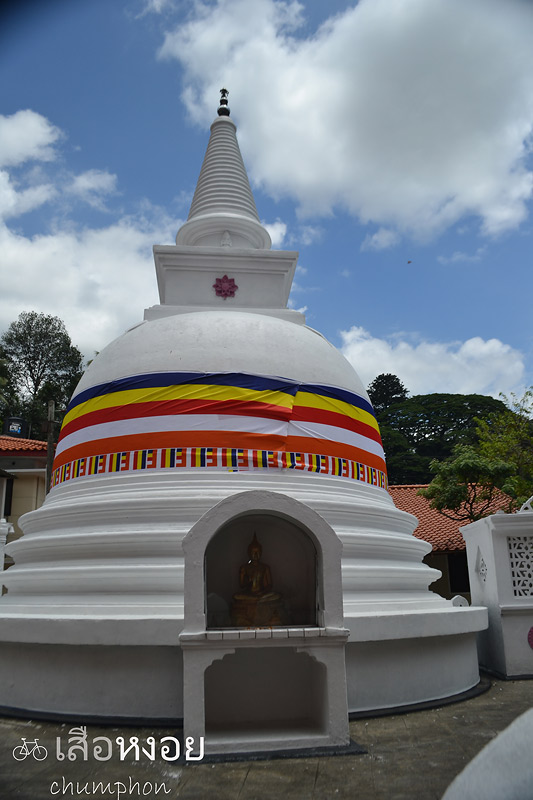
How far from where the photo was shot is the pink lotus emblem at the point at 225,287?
39.0 feet

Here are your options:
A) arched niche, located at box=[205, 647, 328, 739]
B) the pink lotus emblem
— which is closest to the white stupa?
arched niche, located at box=[205, 647, 328, 739]

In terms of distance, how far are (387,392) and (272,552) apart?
38226 millimetres

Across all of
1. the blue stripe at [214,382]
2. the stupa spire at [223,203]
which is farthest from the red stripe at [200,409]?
the stupa spire at [223,203]

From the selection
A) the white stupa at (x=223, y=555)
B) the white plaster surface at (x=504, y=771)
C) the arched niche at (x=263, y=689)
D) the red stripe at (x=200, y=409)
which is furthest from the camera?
the red stripe at (x=200, y=409)

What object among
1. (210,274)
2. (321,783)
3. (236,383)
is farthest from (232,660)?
(210,274)

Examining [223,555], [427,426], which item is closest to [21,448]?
[223,555]

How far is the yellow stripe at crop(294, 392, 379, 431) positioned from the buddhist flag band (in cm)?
82

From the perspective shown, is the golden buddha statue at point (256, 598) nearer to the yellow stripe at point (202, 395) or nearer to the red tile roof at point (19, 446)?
the yellow stripe at point (202, 395)

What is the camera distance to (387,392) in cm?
4391

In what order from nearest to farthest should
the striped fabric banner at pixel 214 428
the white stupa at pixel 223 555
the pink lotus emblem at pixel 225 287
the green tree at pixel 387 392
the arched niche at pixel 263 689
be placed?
the white stupa at pixel 223 555
the arched niche at pixel 263 689
the striped fabric banner at pixel 214 428
the pink lotus emblem at pixel 225 287
the green tree at pixel 387 392

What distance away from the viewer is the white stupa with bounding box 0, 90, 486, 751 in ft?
19.1

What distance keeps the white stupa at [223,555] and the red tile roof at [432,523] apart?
9226 mm

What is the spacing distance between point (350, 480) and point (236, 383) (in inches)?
87.7

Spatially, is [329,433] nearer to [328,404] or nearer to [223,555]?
[328,404]
